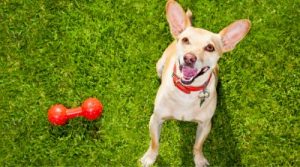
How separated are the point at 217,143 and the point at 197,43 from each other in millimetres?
1882

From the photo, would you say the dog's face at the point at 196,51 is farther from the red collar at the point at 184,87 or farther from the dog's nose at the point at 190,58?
the red collar at the point at 184,87

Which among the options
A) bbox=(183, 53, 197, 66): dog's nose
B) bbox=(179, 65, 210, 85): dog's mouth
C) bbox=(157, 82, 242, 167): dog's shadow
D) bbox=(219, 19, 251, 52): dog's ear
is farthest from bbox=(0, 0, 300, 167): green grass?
bbox=(183, 53, 197, 66): dog's nose

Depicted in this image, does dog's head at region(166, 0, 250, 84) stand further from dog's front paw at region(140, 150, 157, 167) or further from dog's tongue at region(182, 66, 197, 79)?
dog's front paw at region(140, 150, 157, 167)

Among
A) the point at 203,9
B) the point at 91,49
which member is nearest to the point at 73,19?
the point at 91,49

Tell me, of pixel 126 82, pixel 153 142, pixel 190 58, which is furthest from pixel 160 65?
pixel 190 58

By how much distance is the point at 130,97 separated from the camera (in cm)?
775

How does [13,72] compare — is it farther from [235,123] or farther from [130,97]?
[235,123]

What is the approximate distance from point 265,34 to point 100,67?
2397 millimetres

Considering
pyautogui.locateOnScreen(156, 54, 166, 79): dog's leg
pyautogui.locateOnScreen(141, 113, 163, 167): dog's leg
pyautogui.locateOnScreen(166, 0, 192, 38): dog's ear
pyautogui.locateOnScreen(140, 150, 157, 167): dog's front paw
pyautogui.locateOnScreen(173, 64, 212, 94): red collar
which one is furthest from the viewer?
pyautogui.locateOnScreen(156, 54, 166, 79): dog's leg

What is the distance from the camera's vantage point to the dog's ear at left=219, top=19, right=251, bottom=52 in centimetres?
605

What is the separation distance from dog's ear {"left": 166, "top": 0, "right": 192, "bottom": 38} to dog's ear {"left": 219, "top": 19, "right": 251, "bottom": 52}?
0.41 meters

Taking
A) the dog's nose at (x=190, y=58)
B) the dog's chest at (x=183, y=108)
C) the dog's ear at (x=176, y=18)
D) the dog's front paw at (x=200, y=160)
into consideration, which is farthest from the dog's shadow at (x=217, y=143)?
the dog's nose at (x=190, y=58)

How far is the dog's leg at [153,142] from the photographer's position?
6754mm

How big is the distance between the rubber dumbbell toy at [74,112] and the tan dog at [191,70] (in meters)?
0.82
